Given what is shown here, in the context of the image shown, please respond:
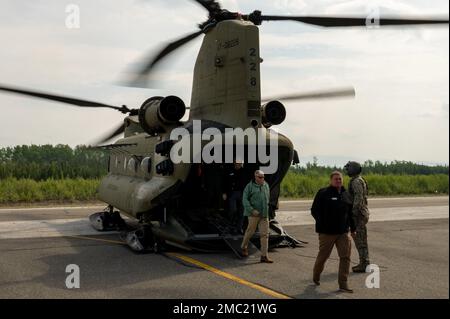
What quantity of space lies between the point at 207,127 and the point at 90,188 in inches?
727

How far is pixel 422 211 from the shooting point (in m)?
22.4

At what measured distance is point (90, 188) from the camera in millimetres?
28719

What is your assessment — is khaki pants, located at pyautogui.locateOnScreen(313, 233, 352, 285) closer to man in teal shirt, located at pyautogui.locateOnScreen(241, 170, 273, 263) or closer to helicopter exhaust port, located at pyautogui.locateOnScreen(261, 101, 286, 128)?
man in teal shirt, located at pyautogui.locateOnScreen(241, 170, 273, 263)

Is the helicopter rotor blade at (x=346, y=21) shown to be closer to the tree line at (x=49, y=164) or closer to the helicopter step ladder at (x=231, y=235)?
the helicopter step ladder at (x=231, y=235)

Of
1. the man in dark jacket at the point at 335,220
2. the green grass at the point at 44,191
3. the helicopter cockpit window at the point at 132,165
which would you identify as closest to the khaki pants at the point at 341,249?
the man in dark jacket at the point at 335,220

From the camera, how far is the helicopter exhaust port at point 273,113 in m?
12.7

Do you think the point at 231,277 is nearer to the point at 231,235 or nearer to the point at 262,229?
the point at 262,229

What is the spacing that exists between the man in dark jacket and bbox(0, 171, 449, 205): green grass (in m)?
16.6

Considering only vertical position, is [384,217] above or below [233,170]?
below

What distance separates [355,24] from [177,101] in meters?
5.28

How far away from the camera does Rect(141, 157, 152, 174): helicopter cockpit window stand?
521 inches

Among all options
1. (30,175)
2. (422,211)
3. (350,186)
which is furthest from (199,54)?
(30,175)

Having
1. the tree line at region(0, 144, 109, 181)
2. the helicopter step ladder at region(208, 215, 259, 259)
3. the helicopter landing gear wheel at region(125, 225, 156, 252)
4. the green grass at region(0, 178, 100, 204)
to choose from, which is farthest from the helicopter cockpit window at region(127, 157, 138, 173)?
the tree line at region(0, 144, 109, 181)

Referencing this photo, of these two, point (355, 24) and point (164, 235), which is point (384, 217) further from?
point (355, 24)
